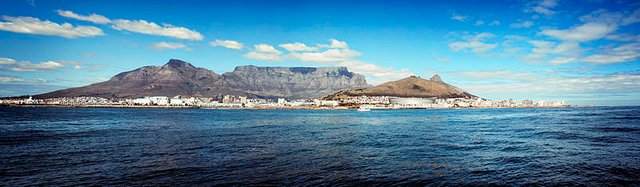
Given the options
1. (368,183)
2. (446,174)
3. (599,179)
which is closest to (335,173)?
(368,183)

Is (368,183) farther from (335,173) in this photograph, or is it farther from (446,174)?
(446,174)

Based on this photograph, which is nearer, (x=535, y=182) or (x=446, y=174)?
(x=535, y=182)

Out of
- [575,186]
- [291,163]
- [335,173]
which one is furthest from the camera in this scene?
[291,163]

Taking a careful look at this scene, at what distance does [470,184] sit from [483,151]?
1160cm

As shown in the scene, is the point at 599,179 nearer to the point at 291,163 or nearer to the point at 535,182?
the point at 535,182

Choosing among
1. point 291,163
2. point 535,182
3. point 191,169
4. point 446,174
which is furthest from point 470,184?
point 191,169

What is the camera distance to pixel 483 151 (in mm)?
26125

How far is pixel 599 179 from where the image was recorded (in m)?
16.8

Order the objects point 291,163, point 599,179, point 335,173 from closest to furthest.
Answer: point 599,179 → point 335,173 → point 291,163

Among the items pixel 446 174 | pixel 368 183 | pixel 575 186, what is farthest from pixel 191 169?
pixel 575 186

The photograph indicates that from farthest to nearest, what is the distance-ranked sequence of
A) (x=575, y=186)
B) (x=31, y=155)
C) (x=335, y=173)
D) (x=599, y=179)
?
(x=31, y=155) → (x=335, y=173) → (x=599, y=179) → (x=575, y=186)

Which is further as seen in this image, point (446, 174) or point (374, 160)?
point (374, 160)

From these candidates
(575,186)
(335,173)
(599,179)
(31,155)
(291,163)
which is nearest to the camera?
(575,186)

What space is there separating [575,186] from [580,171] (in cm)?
388
